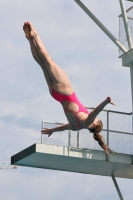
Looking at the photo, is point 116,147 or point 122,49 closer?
point 116,147

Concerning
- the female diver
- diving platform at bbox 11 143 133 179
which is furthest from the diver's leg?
diving platform at bbox 11 143 133 179

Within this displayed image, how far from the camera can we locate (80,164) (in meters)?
16.9

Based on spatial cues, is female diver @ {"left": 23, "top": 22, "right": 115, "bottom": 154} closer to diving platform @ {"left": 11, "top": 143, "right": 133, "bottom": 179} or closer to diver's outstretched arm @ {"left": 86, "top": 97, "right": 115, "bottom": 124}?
diver's outstretched arm @ {"left": 86, "top": 97, "right": 115, "bottom": 124}

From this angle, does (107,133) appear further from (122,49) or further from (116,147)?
(122,49)

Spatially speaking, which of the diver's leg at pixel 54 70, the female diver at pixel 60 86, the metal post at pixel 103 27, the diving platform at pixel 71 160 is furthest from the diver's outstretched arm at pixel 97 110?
the metal post at pixel 103 27

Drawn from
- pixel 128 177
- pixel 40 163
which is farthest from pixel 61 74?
pixel 128 177

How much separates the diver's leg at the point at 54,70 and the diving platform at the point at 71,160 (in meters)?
4.38

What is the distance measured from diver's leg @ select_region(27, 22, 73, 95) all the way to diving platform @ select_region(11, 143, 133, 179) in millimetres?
4376

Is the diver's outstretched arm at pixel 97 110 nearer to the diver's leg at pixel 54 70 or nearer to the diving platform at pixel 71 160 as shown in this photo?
the diver's leg at pixel 54 70

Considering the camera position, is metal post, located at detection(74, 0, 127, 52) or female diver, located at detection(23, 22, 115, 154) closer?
female diver, located at detection(23, 22, 115, 154)

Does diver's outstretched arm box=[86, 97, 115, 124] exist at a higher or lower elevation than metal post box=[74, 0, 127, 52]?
lower

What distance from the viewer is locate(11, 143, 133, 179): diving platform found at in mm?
15492

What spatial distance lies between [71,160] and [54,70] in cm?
580

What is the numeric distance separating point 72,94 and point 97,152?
5.18 meters
